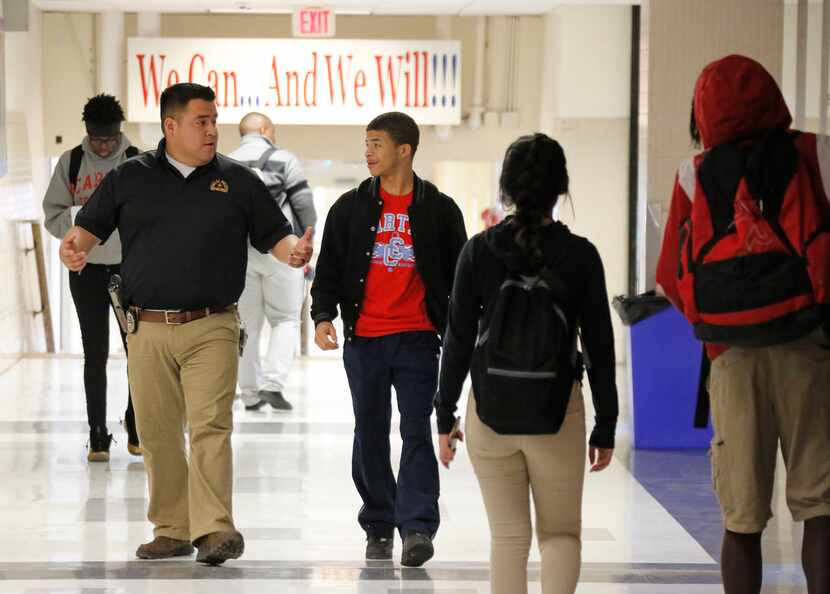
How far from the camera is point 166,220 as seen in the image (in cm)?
448

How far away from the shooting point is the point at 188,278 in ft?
14.6

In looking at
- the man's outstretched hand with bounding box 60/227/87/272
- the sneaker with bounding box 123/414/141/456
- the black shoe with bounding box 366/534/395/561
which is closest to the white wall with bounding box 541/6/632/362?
the sneaker with bounding box 123/414/141/456

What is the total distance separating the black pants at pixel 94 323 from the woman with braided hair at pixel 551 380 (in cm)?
325

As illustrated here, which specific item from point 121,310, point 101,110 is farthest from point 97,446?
point 121,310

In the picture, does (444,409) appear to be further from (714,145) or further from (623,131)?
(623,131)

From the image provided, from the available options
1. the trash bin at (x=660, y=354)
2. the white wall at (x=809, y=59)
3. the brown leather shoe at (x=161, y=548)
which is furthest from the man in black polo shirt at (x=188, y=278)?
the trash bin at (x=660, y=354)

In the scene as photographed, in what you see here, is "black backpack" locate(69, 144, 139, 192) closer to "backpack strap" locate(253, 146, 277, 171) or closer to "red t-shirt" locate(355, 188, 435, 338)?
"backpack strap" locate(253, 146, 277, 171)

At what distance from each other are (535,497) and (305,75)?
916 centimetres

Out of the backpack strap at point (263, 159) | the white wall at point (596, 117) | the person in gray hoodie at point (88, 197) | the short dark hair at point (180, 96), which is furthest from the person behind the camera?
the white wall at point (596, 117)

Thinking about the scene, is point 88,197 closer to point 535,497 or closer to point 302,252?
point 302,252

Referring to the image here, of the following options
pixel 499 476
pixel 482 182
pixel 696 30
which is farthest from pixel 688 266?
pixel 482 182

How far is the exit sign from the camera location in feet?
35.9

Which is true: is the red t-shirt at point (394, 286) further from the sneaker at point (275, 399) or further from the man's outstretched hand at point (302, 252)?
the sneaker at point (275, 399)

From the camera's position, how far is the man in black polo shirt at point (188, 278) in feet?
14.6
